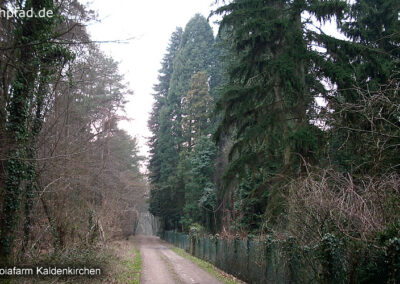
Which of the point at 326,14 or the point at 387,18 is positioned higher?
the point at 387,18

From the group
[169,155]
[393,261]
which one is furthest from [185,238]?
[393,261]

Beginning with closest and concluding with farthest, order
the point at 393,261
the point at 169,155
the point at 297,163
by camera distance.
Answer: the point at 393,261 → the point at 297,163 → the point at 169,155

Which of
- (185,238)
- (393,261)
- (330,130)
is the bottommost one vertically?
(185,238)

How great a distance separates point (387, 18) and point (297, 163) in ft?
34.3

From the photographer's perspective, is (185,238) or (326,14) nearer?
(326,14)

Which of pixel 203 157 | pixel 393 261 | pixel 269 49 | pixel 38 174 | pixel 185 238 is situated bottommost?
pixel 185 238

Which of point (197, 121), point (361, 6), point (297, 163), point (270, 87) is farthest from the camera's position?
point (197, 121)

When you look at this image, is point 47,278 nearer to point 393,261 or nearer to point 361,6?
point 393,261

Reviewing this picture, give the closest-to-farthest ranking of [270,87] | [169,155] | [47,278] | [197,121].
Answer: [47,278]
[270,87]
[197,121]
[169,155]

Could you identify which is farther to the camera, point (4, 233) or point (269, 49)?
point (269, 49)

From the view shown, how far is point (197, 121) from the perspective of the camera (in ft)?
107

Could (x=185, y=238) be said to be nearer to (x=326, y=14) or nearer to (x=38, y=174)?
(x=38, y=174)

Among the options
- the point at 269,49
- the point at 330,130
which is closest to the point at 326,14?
the point at 269,49

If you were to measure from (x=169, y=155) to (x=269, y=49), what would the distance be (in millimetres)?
24765
